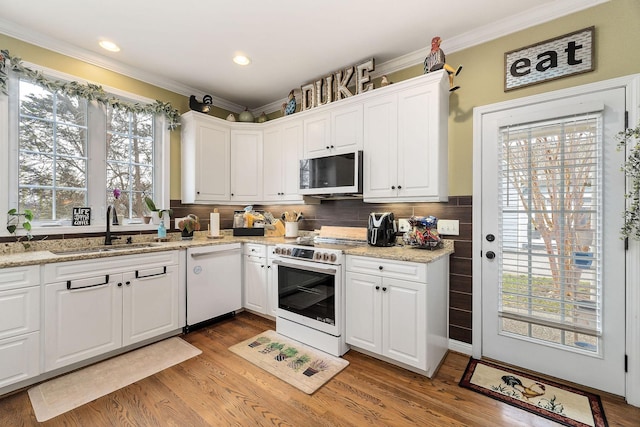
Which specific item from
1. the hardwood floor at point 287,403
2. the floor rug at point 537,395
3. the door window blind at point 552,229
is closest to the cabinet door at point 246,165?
the hardwood floor at point 287,403

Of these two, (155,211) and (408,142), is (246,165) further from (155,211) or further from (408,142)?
(408,142)

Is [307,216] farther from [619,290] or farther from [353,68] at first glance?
[619,290]

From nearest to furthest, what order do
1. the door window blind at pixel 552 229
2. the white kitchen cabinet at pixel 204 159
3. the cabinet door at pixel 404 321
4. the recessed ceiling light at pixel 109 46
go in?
1. the door window blind at pixel 552 229
2. the cabinet door at pixel 404 321
3. the recessed ceiling light at pixel 109 46
4. the white kitchen cabinet at pixel 204 159

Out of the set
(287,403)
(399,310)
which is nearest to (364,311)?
(399,310)

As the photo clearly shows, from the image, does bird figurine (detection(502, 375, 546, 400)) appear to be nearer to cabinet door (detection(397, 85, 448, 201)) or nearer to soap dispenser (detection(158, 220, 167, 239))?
cabinet door (detection(397, 85, 448, 201))

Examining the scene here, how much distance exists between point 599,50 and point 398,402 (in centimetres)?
278

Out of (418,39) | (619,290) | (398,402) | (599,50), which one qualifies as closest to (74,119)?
(418,39)

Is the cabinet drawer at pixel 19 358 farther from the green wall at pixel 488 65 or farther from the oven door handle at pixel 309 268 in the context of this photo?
the green wall at pixel 488 65

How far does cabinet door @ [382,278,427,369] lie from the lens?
6.76 ft

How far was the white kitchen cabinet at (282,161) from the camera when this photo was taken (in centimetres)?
334

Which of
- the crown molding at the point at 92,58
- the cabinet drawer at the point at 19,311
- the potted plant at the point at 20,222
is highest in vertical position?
the crown molding at the point at 92,58

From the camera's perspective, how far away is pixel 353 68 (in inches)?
114

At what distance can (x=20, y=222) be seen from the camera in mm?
2365

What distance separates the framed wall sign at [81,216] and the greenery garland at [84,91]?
1.06 meters
